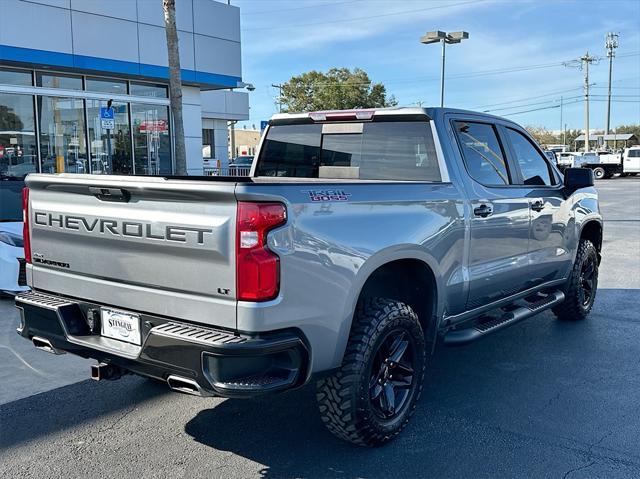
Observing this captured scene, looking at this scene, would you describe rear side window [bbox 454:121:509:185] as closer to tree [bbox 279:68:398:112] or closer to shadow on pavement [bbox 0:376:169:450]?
shadow on pavement [bbox 0:376:169:450]

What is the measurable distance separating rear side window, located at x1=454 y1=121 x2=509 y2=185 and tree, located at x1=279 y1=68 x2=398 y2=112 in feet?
154

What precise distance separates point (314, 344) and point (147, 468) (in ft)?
4.05

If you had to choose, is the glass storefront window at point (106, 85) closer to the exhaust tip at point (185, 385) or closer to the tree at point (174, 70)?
the tree at point (174, 70)

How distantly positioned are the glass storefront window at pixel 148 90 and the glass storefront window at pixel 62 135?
1699mm

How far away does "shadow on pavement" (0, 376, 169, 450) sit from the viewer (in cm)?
403

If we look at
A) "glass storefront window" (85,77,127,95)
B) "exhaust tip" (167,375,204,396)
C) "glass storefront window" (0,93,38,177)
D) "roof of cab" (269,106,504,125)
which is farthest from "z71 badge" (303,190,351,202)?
"glass storefront window" (85,77,127,95)

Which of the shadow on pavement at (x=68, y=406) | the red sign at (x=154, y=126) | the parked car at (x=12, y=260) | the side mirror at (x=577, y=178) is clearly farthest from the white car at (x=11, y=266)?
the red sign at (x=154, y=126)

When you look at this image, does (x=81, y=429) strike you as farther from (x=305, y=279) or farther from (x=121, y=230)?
(x=305, y=279)

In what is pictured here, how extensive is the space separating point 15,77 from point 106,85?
7.91 ft

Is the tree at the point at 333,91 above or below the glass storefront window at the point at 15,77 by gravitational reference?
above

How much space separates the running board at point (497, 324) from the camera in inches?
173

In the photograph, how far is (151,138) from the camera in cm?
1783

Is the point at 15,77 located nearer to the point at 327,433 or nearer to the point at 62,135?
the point at 62,135

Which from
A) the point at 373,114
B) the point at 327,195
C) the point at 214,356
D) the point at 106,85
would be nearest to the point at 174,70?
the point at 106,85
